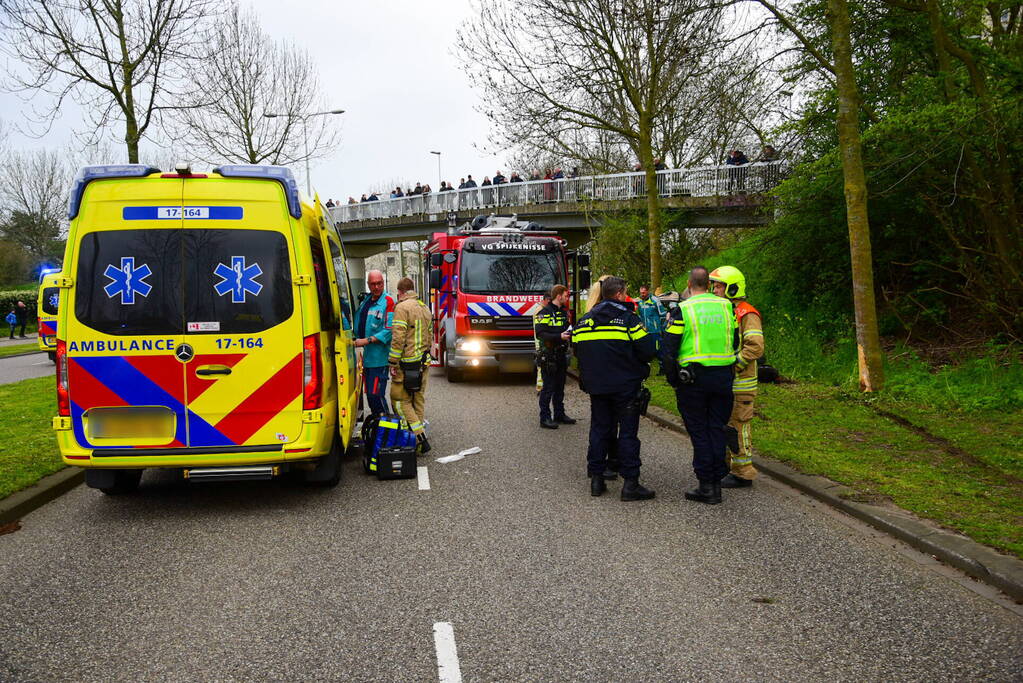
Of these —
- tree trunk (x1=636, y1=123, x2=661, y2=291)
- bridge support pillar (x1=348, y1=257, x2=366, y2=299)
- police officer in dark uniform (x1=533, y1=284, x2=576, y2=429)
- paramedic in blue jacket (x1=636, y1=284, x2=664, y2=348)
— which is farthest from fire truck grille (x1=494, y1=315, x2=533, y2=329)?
bridge support pillar (x1=348, y1=257, x2=366, y2=299)

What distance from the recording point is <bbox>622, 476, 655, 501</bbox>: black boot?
21.2ft

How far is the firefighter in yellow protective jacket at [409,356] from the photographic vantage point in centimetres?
790

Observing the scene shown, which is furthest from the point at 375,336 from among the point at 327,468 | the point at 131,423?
the point at 131,423

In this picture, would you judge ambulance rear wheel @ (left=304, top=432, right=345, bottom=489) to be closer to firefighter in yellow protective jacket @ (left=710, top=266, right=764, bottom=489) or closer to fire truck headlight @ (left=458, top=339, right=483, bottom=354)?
firefighter in yellow protective jacket @ (left=710, top=266, right=764, bottom=489)

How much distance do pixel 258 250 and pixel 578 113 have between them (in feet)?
42.0

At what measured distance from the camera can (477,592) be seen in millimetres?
4395

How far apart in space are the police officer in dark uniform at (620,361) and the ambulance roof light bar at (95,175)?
3498 mm

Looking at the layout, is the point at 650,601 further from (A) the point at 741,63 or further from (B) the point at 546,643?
(A) the point at 741,63

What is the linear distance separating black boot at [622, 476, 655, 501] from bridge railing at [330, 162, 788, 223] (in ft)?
42.7

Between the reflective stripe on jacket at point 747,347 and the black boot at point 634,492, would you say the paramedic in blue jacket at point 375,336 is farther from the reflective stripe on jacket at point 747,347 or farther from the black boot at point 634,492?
the reflective stripe on jacket at point 747,347

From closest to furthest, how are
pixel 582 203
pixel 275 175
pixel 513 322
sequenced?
pixel 275 175
pixel 513 322
pixel 582 203

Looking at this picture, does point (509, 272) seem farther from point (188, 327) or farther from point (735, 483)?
point (188, 327)

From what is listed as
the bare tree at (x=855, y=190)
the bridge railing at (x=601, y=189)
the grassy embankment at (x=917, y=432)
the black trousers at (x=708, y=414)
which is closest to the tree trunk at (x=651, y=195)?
the bridge railing at (x=601, y=189)

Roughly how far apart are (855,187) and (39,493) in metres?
9.61
